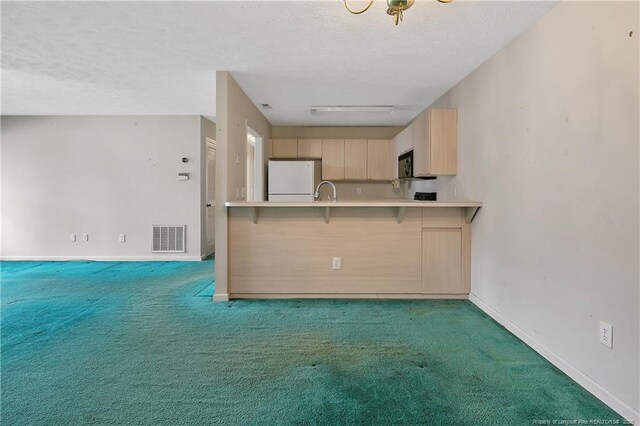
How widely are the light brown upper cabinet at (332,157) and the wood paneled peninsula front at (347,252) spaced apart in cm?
244

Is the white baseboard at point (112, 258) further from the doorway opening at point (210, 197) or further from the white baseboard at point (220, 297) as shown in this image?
the white baseboard at point (220, 297)

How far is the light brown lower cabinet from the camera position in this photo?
3.34 meters

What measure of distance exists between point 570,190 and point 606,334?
81 centimetres

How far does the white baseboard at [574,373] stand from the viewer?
156 centimetres

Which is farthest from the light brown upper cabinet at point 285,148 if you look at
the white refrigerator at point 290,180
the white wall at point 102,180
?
the white wall at point 102,180

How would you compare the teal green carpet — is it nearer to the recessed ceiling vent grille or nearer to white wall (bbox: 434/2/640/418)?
white wall (bbox: 434/2/640/418)

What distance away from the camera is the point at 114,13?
2.25 metres

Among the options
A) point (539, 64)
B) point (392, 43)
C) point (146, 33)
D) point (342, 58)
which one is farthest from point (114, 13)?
point (539, 64)

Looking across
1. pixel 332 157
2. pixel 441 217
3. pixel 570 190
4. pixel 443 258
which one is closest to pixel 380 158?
pixel 332 157

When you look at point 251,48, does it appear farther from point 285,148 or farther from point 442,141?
point 285,148

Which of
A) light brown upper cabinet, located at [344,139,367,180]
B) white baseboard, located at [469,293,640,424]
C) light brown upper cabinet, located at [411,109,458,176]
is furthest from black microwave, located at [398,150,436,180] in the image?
white baseboard, located at [469,293,640,424]

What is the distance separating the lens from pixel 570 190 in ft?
6.32

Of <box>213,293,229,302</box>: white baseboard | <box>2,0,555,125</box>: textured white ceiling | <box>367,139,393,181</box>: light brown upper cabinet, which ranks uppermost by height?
<box>2,0,555,125</box>: textured white ceiling

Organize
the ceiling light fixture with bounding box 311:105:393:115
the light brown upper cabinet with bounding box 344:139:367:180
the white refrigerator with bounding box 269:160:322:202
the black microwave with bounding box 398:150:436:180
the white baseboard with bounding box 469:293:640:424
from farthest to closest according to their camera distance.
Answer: the light brown upper cabinet with bounding box 344:139:367:180 < the white refrigerator with bounding box 269:160:322:202 < the ceiling light fixture with bounding box 311:105:393:115 < the black microwave with bounding box 398:150:436:180 < the white baseboard with bounding box 469:293:640:424
